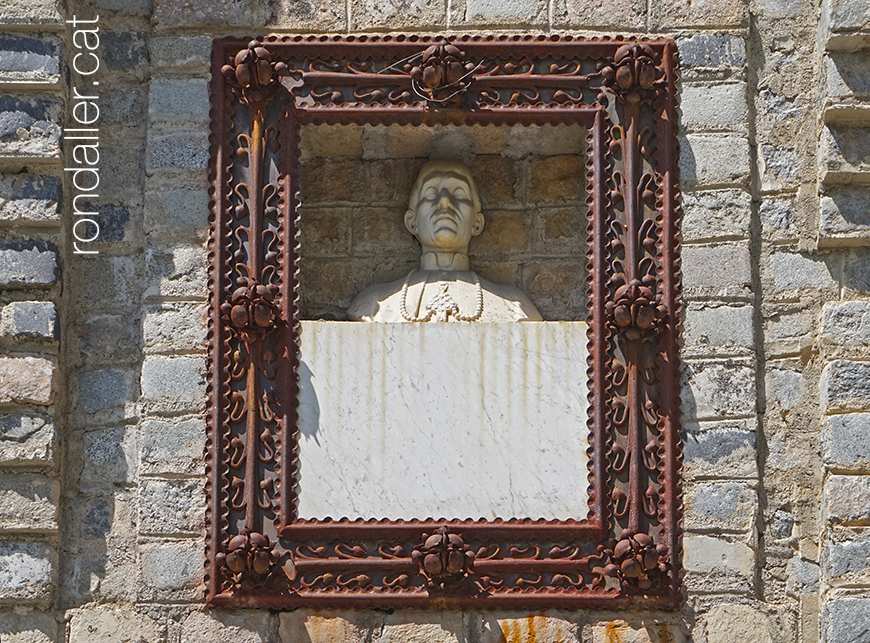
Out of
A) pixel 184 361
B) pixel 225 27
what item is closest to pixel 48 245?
pixel 184 361

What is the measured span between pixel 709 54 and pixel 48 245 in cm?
241

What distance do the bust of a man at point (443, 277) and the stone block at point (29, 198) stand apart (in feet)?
3.80

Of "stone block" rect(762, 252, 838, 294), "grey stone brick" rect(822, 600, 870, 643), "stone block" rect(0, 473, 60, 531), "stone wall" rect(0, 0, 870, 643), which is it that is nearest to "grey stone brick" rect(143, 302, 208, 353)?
"stone wall" rect(0, 0, 870, 643)

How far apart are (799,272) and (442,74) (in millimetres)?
1418

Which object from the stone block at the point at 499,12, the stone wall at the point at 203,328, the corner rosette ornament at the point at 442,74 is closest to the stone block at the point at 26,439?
the stone wall at the point at 203,328

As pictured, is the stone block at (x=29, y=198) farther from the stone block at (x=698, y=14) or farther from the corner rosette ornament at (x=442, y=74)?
the stone block at (x=698, y=14)

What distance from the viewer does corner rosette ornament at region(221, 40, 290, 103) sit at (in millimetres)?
5465

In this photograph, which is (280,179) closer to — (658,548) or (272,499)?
(272,499)

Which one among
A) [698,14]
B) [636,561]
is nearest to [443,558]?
[636,561]

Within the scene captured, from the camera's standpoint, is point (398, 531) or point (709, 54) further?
point (709, 54)

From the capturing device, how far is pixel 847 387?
519 cm

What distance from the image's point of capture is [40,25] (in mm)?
5414

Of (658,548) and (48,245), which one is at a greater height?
(48,245)

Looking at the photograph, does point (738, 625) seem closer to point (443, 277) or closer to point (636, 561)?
point (636, 561)
